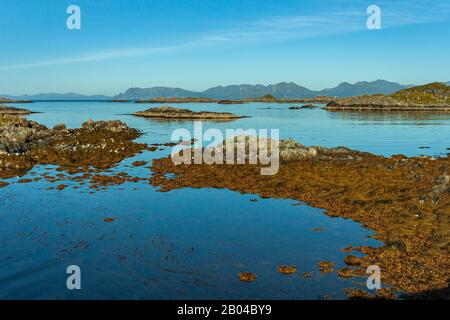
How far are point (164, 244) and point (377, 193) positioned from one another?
1487 centimetres

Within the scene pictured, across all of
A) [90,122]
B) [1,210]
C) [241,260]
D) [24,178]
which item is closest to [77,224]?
[1,210]

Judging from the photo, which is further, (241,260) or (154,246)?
(154,246)

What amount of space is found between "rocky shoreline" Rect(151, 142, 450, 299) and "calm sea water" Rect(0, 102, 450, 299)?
4.79 feet

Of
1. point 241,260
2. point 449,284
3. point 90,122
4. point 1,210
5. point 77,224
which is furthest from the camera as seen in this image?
point 90,122

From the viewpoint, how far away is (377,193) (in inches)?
982

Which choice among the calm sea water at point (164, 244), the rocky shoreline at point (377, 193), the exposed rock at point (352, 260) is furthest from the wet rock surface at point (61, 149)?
the exposed rock at point (352, 260)

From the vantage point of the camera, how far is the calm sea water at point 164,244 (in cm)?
1368

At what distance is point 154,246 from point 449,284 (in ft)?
39.4

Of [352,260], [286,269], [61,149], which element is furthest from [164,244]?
[61,149]

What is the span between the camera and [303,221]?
20.8 metres

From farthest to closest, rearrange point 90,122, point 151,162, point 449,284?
point 90,122 → point 151,162 → point 449,284

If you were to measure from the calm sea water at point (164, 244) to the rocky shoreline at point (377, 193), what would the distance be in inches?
57.5

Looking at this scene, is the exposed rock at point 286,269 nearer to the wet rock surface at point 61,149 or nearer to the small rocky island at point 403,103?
the wet rock surface at point 61,149
